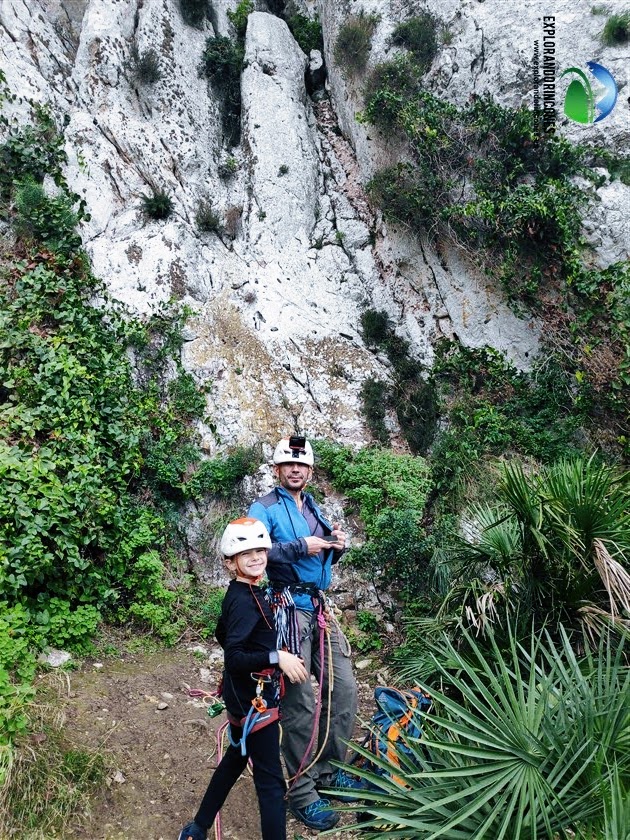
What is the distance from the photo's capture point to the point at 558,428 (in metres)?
7.71

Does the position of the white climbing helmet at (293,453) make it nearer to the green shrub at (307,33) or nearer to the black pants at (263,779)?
the black pants at (263,779)

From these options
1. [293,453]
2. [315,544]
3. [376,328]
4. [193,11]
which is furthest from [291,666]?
[193,11]

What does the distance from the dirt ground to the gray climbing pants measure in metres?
0.40

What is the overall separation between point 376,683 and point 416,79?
869 centimetres

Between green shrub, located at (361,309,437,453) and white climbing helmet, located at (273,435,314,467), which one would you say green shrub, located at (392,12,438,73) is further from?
white climbing helmet, located at (273,435,314,467)

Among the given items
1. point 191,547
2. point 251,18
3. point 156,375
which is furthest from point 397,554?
point 251,18

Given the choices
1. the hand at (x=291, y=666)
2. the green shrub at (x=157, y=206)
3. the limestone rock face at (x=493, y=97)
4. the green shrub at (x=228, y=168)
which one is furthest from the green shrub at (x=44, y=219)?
the hand at (x=291, y=666)

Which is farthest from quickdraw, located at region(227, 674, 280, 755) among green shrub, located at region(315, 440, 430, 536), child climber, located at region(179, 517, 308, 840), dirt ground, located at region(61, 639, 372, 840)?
green shrub, located at region(315, 440, 430, 536)

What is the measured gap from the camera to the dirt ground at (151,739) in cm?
371

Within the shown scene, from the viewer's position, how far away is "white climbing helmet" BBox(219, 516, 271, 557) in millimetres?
3133

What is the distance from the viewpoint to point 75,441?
6.34 m

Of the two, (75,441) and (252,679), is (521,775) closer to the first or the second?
(252,679)

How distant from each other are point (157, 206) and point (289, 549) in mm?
7333

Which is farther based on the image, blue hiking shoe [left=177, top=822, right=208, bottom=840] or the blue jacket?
the blue jacket
